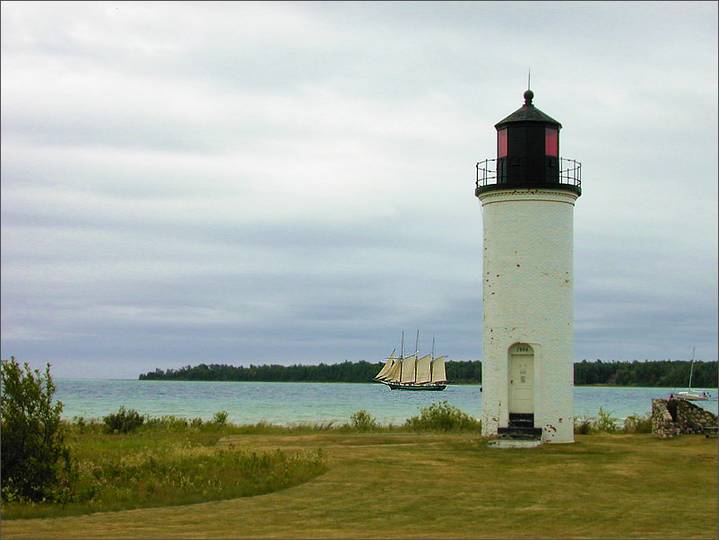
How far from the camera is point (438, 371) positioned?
4216 centimetres

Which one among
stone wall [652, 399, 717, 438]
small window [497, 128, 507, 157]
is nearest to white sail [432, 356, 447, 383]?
stone wall [652, 399, 717, 438]

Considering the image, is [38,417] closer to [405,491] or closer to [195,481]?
[195,481]

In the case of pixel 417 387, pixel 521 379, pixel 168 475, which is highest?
pixel 521 379

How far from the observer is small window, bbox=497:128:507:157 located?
2659 centimetres

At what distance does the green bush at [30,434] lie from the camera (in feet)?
56.4

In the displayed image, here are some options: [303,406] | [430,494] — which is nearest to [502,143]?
[430,494]

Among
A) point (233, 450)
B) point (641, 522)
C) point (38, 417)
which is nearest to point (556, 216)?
point (233, 450)

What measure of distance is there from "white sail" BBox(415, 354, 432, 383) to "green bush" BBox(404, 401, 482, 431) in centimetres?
730

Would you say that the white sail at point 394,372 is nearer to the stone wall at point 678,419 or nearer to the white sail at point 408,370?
the white sail at point 408,370

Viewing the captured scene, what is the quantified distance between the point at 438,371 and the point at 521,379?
15922mm

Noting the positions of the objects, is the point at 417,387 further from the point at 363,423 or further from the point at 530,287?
the point at 530,287

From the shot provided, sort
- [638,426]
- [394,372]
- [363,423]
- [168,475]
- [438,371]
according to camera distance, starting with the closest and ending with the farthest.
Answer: [168,475], [638,426], [363,423], [394,372], [438,371]

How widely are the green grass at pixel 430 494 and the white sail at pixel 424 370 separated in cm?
1365

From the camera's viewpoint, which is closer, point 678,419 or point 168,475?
point 168,475
